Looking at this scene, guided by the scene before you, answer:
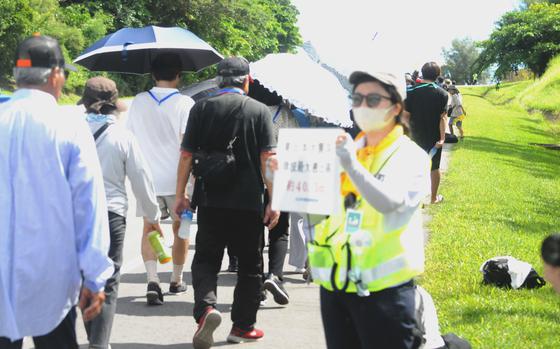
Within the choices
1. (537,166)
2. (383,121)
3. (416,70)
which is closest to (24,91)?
(383,121)

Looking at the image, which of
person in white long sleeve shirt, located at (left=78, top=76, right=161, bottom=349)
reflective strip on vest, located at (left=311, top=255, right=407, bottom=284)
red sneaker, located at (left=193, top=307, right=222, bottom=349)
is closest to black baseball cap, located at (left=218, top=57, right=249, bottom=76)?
person in white long sleeve shirt, located at (left=78, top=76, right=161, bottom=349)

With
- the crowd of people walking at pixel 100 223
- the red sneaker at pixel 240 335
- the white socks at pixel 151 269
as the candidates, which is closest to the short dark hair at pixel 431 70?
the white socks at pixel 151 269

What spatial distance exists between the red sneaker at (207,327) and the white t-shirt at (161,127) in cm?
164

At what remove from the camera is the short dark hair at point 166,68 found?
6750mm

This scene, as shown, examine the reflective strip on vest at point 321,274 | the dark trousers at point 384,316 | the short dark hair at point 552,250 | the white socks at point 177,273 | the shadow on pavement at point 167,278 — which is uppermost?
the short dark hair at point 552,250

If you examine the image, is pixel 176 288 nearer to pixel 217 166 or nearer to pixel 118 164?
pixel 217 166

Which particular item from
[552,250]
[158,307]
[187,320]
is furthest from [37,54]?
[158,307]

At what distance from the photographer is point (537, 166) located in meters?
22.0

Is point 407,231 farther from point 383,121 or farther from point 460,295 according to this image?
point 460,295

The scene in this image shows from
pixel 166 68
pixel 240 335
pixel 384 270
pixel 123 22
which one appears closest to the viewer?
pixel 384 270

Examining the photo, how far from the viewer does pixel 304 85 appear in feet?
23.8

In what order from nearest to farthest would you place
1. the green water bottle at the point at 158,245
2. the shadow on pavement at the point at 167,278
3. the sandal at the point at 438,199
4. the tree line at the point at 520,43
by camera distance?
1. the green water bottle at the point at 158,245
2. the shadow on pavement at the point at 167,278
3. the sandal at the point at 438,199
4. the tree line at the point at 520,43

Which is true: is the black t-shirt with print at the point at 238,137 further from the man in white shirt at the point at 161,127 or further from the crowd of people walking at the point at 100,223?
the crowd of people walking at the point at 100,223

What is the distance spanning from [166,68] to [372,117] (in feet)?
11.7
